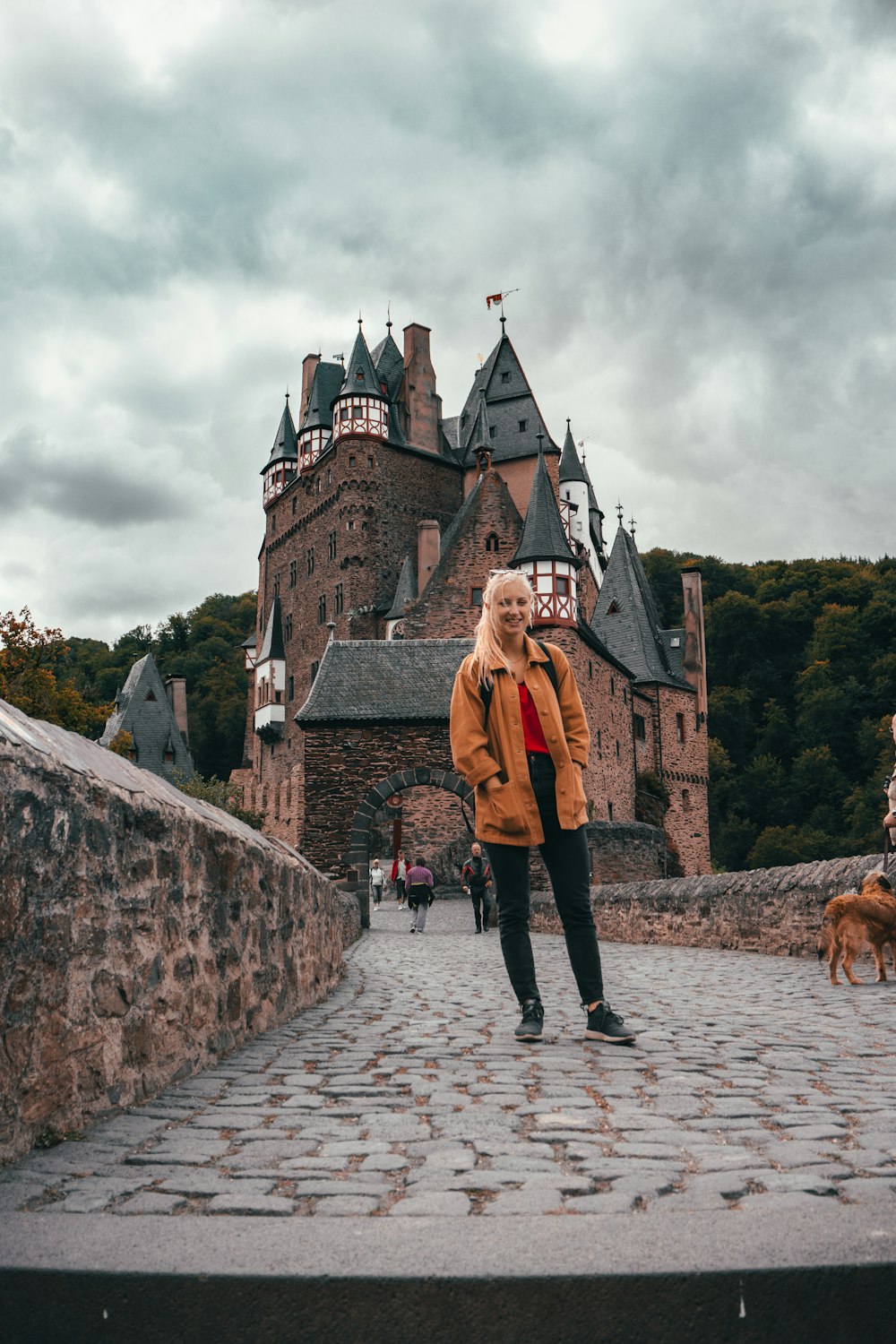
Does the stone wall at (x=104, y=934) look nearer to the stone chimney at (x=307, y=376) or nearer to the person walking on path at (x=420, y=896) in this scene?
the person walking on path at (x=420, y=896)

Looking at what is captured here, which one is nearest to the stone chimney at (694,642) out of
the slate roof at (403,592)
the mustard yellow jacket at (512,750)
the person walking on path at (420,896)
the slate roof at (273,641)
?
the slate roof at (403,592)

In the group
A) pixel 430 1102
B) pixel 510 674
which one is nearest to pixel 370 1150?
pixel 430 1102

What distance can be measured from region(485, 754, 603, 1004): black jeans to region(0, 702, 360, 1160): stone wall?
1.07 metres

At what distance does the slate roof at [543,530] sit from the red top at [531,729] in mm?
39523

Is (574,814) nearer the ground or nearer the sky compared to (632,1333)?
nearer the sky

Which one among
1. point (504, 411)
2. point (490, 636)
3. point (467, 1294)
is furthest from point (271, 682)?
point (467, 1294)

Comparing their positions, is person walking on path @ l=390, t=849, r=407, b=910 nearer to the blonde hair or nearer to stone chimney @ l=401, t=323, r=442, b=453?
the blonde hair

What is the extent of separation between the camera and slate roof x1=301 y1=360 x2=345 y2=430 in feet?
208

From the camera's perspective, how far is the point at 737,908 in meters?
→ 11.0

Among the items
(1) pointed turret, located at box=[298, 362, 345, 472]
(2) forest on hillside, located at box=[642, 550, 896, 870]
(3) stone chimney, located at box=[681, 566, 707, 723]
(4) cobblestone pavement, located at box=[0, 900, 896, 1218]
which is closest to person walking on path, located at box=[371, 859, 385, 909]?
(3) stone chimney, located at box=[681, 566, 707, 723]

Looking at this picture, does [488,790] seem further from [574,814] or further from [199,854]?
[199,854]

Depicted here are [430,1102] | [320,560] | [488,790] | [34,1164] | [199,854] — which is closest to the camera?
[34,1164]

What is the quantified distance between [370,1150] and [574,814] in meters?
2.00

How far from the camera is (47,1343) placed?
6.01 ft
